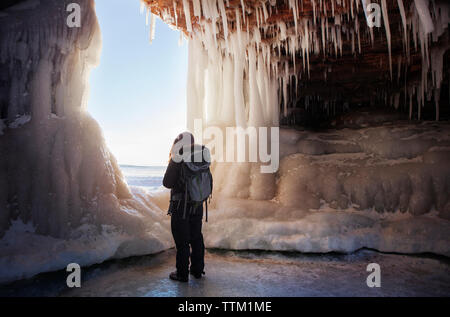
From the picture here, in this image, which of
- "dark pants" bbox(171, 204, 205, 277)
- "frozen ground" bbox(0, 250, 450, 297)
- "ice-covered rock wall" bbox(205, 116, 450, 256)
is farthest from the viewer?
"ice-covered rock wall" bbox(205, 116, 450, 256)

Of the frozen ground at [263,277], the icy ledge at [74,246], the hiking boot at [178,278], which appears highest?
the icy ledge at [74,246]

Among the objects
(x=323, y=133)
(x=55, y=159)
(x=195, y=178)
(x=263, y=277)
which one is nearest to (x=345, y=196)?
(x=323, y=133)

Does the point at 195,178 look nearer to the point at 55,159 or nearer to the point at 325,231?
the point at 55,159

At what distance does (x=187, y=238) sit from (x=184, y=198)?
17.9 inches

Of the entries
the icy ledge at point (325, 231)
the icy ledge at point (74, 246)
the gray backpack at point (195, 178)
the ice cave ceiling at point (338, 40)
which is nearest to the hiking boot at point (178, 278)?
the gray backpack at point (195, 178)

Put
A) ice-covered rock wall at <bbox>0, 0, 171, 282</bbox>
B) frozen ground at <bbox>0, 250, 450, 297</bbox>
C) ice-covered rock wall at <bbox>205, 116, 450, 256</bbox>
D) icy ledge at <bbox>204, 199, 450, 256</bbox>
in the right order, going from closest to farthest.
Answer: frozen ground at <bbox>0, 250, 450, 297</bbox> < ice-covered rock wall at <bbox>0, 0, 171, 282</bbox> < icy ledge at <bbox>204, 199, 450, 256</bbox> < ice-covered rock wall at <bbox>205, 116, 450, 256</bbox>

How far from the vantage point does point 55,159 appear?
3.99 metres

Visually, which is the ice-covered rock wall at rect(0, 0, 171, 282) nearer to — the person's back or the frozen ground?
the frozen ground

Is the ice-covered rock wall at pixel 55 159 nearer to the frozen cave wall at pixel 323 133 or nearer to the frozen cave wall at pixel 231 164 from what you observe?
the frozen cave wall at pixel 231 164

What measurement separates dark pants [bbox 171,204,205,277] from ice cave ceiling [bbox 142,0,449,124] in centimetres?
330

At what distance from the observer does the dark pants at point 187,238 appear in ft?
9.80

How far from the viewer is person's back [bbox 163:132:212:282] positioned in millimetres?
2992

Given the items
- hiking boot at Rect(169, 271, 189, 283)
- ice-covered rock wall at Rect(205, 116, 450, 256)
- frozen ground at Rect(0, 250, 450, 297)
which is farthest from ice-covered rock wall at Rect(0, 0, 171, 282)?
ice-covered rock wall at Rect(205, 116, 450, 256)

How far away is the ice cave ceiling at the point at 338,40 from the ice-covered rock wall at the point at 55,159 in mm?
1756
